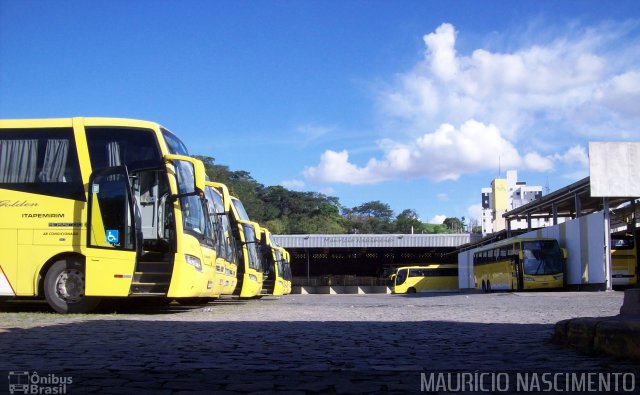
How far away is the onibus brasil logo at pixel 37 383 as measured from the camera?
4.35 metres

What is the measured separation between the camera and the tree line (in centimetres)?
8750

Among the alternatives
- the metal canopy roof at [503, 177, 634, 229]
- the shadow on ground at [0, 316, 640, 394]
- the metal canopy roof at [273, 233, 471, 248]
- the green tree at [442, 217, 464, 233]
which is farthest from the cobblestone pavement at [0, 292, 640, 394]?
the green tree at [442, 217, 464, 233]

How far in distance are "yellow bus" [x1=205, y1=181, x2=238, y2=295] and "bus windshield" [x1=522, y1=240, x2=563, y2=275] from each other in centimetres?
1827

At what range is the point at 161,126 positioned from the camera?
1262 centimetres

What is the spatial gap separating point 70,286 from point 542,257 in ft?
79.6

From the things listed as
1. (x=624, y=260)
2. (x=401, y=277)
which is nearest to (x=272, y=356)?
(x=624, y=260)

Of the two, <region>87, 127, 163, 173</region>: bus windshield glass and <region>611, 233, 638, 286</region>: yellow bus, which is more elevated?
<region>87, 127, 163, 173</region>: bus windshield glass

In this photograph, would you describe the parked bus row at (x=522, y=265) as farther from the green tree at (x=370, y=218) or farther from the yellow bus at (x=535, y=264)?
the green tree at (x=370, y=218)

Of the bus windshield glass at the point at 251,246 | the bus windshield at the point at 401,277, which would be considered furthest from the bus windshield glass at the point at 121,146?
the bus windshield at the point at 401,277

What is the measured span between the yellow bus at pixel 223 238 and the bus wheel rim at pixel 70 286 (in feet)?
10.2

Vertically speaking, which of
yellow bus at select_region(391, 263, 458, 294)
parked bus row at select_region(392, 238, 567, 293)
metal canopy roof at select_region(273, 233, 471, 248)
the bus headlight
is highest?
metal canopy roof at select_region(273, 233, 471, 248)

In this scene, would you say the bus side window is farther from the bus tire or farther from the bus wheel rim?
the bus wheel rim

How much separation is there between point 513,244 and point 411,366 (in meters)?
27.2

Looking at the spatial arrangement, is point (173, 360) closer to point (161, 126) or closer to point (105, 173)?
point (105, 173)
